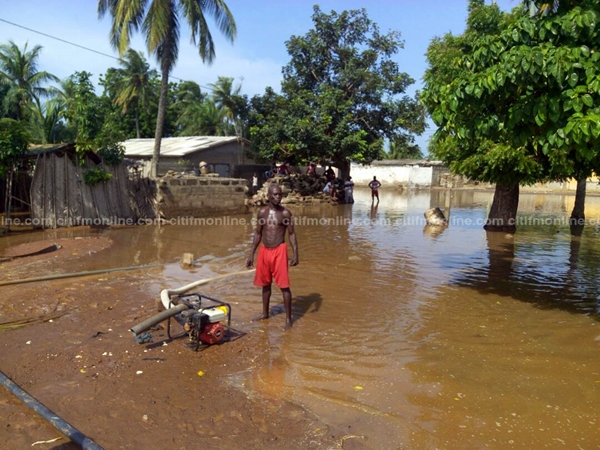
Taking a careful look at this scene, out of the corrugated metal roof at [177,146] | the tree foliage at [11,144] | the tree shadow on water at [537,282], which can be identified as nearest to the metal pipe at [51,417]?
the tree shadow on water at [537,282]

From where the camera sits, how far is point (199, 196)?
692 inches

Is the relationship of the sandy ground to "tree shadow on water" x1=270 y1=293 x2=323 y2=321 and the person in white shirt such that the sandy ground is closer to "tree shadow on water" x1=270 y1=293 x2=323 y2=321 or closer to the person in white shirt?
"tree shadow on water" x1=270 y1=293 x2=323 y2=321

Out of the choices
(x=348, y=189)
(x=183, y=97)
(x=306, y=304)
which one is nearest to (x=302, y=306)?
(x=306, y=304)

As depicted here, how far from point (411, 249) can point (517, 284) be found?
11.7ft

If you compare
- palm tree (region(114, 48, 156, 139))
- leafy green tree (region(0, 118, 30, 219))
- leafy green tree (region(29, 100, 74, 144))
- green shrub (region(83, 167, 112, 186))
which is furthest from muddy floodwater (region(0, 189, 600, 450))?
palm tree (region(114, 48, 156, 139))

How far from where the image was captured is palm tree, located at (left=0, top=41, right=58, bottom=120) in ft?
88.8

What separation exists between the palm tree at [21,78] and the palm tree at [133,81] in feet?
21.3

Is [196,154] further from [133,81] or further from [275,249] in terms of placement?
[275,249]

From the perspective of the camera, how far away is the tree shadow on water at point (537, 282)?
7453mm

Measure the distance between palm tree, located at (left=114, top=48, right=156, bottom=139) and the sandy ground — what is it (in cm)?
3265

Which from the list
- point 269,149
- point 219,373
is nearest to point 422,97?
point 219,373

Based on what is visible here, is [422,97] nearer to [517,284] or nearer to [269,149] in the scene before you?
[517,284]

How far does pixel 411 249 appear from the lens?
1203cm

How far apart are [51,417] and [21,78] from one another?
31.2m
